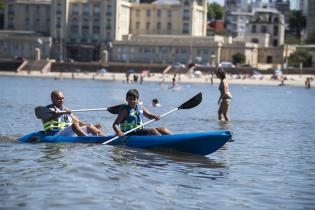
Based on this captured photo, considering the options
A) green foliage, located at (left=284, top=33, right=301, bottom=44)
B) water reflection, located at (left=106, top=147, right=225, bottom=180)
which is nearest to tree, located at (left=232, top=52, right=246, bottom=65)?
green foliage, located at (left=284, top=33, right=301, bottom=44)

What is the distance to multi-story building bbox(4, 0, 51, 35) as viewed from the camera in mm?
153500

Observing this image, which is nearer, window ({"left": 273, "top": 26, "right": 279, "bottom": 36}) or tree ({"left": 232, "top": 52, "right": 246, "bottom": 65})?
tree ({"left": 232, "top": 52, "right": 246, "bottom": 65})

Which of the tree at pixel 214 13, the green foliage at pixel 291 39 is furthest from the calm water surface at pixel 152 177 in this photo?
the tree at pixel 214 13

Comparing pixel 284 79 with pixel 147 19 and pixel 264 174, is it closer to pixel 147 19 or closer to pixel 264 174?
pixel 147 19

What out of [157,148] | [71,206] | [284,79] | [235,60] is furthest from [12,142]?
[235,60]

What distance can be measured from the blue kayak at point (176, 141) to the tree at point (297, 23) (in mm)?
166145

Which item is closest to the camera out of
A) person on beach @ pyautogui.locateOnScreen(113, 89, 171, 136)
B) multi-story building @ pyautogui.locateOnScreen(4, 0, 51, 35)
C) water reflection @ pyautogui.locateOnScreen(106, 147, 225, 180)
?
water reflection @ pyautogui.locateOnScreen(106, 147, 225, 180)

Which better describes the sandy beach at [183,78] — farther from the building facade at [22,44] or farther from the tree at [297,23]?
the tree at [297,23]

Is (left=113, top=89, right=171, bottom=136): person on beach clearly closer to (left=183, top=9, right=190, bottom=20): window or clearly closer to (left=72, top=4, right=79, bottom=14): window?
(left=183, top=9, right=190, bottom=20): window

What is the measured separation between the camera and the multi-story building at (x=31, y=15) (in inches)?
6043

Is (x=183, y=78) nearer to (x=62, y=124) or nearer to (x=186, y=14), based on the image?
(x=186, y=14)

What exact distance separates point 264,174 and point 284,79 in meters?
95.3

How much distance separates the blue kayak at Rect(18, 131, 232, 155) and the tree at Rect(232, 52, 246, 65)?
114517mm

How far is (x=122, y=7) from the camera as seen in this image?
147 meters
